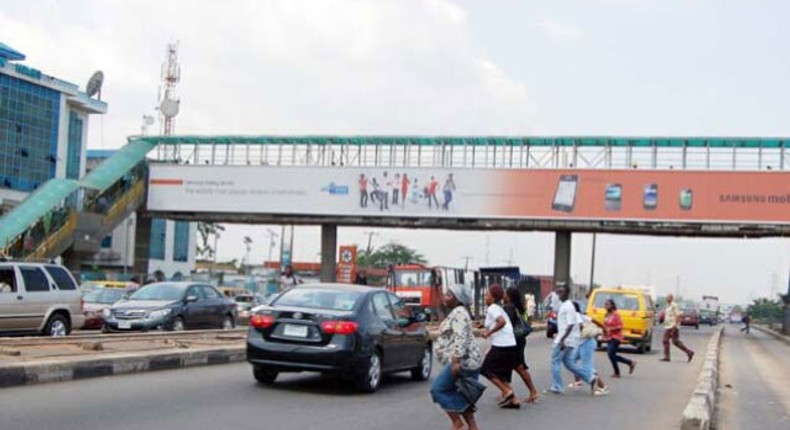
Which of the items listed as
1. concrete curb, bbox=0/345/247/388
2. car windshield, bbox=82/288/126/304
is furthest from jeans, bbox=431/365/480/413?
car windshield, bbox=82/288/126/304

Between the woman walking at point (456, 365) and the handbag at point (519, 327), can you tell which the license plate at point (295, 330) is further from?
the woman walking at point (456, 365)

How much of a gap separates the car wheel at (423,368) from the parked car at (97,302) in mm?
12275

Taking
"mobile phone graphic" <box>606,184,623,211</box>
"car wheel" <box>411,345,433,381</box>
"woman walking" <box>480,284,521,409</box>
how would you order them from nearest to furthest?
"woman walking" <box>480,284,521,409</box>
"car wheel" <box>411,345,433,381</box>
"mobile phone graphic" <box>606,184,623,211</box>

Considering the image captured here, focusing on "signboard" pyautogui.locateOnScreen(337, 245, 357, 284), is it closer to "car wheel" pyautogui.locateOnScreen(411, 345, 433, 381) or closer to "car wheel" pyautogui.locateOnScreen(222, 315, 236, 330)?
"car wheel" pyautogui.locateOnScreen(222, 315, 236, 330)

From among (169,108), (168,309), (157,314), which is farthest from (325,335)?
(169,108)

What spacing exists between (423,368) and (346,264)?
33.7 metres

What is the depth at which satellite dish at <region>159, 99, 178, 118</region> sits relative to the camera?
6569cm

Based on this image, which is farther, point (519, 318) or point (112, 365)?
point (112, 365)

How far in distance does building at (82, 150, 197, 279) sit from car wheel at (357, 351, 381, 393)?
172 feet

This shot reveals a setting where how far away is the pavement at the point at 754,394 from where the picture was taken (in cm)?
1317

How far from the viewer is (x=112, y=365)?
14.1m

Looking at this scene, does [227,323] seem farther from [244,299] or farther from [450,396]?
[244,299]

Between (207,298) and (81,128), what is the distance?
3584 centimetres

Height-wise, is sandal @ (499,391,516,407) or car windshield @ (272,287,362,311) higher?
car windshield @ (272,287,362,311)
